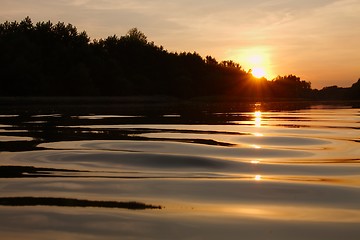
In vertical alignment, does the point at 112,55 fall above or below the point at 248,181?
above

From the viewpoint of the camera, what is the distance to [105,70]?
63.1 metres

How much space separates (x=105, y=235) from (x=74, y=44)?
62733 millimetres

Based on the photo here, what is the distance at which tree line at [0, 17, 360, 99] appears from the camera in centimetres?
5188

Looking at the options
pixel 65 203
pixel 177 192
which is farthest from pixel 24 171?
pixel 177 192

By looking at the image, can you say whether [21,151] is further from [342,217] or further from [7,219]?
[342,217]

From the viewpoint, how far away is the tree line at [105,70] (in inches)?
2042

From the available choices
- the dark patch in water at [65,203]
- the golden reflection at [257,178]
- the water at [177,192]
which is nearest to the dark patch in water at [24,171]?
the water at [177,192]

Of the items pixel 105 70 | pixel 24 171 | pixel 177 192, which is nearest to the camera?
pixel 177 192

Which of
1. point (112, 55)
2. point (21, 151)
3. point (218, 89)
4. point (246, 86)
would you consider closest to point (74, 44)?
point (112, 55)

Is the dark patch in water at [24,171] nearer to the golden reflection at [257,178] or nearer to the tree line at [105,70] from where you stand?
the golden reflection at [257,178]

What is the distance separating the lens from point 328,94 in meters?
85.0

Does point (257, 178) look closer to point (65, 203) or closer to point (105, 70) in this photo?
point (65, 203)

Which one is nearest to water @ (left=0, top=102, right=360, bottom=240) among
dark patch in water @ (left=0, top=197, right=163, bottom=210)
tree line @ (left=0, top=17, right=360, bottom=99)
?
dark patch in water @ (left=0, top=197, right=163, bottom=210)

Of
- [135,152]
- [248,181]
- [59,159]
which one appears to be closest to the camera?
[248,181]
